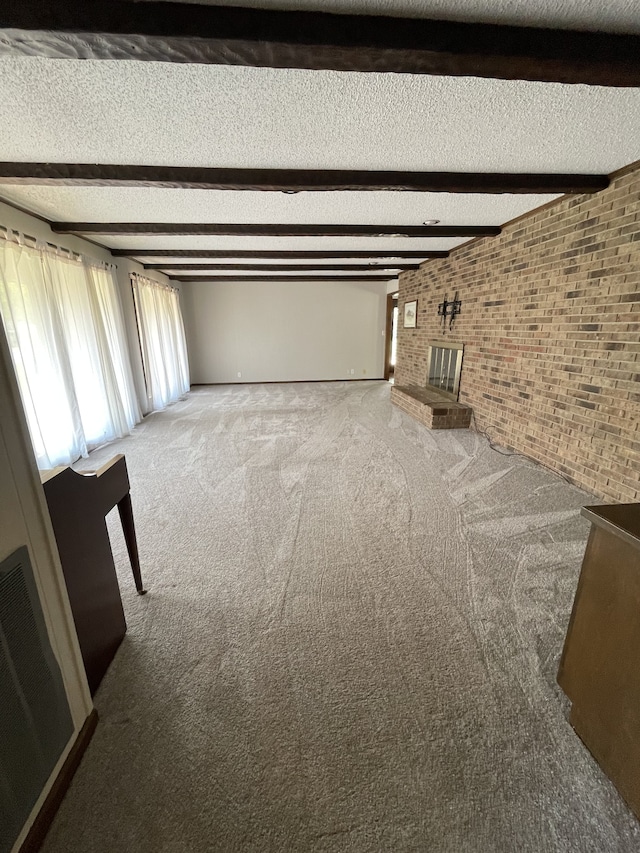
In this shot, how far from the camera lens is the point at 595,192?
2.48m

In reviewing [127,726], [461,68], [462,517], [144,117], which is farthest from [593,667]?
[144,117]

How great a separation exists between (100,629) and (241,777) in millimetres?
734

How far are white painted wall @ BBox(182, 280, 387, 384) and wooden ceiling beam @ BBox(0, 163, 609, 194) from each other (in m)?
5.46

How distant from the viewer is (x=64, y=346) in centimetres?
326

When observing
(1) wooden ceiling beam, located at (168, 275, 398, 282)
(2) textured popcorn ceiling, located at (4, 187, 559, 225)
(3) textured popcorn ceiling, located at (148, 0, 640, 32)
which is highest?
(1) wooden ceiling beam, located at (168, 275, 398, 282)

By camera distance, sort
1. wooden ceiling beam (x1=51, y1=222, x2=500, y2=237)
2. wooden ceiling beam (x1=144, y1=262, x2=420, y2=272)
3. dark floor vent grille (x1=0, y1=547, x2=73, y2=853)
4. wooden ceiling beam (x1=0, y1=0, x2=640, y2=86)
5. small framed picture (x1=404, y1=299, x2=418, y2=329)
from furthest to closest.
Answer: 1. small framed picture (x1=404, y1=299, x2=418, y2=329)
2. wooden ceiling beam (x1=144, y1=262, x2=420, y2=272)
3. wooden ceiling beam (x1=51, y1=222, x2=500, y2=237)
4. wooden ceiling beam (x1=0, y1=0, x2=640, y2=86)
5. dark floor vent grille (x1=0, y1=547, x2=73, y2=853)

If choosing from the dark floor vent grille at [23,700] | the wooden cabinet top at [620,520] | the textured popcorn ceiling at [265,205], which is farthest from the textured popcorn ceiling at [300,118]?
the dark floor vent grille at [23,700]

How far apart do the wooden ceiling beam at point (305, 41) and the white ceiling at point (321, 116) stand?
4 centimetres

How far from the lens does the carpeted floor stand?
3.01 feet

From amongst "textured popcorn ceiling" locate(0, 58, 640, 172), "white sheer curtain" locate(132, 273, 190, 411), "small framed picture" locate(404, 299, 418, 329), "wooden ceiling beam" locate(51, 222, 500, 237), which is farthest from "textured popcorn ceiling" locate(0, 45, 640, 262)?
"small framed picture" locate(404, 299, 418, 329)

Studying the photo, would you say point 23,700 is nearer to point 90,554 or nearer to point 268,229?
point 90,554

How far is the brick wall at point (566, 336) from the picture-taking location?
2357 mm

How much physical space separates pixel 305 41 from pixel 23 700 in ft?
7.00

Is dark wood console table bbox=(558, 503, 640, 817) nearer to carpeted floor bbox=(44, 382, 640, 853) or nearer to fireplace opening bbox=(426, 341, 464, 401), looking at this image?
carpeted floor bbox=(44, 382, 640, 853)
